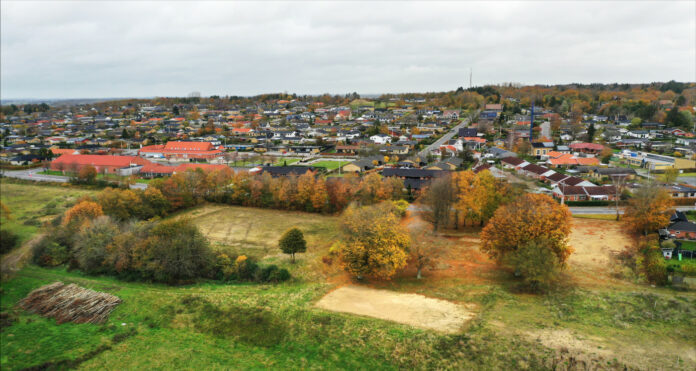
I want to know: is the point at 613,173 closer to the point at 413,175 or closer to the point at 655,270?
the point at 413,175

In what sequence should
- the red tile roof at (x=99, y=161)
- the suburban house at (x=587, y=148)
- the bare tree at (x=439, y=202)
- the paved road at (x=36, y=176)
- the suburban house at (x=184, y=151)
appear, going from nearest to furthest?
1. the bare tree at (x=439, y=202)
2. the paved road at (x=36, y=176)
3. the red tile roof at (x=99, y=161)
4. the suburban house at (x=587, y=148)
5. the suburban house at (x=184, y=151)

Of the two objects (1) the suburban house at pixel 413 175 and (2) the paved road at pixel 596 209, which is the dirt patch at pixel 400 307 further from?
(2) the paved road at pixel 596 209

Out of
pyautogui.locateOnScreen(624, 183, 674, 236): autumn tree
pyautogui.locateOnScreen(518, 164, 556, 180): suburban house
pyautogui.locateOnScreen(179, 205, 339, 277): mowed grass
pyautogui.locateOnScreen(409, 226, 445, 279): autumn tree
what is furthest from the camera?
pyautogui.locateOnScreen(518, 164, 556, 180): suburban house

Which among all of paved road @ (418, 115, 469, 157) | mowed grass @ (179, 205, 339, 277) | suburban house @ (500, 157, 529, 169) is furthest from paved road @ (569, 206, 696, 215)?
paved road @ (418, 115, 469, 157)

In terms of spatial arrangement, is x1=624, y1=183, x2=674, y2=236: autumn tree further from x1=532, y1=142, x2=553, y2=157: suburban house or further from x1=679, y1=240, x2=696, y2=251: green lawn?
x1=532, y1=142, x2=553, y2=157: suburban house

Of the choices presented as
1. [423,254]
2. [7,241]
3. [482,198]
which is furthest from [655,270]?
[7,241]

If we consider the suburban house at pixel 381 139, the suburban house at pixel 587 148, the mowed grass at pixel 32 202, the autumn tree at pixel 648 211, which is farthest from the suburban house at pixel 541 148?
the mowed grass at pixel 32 202
